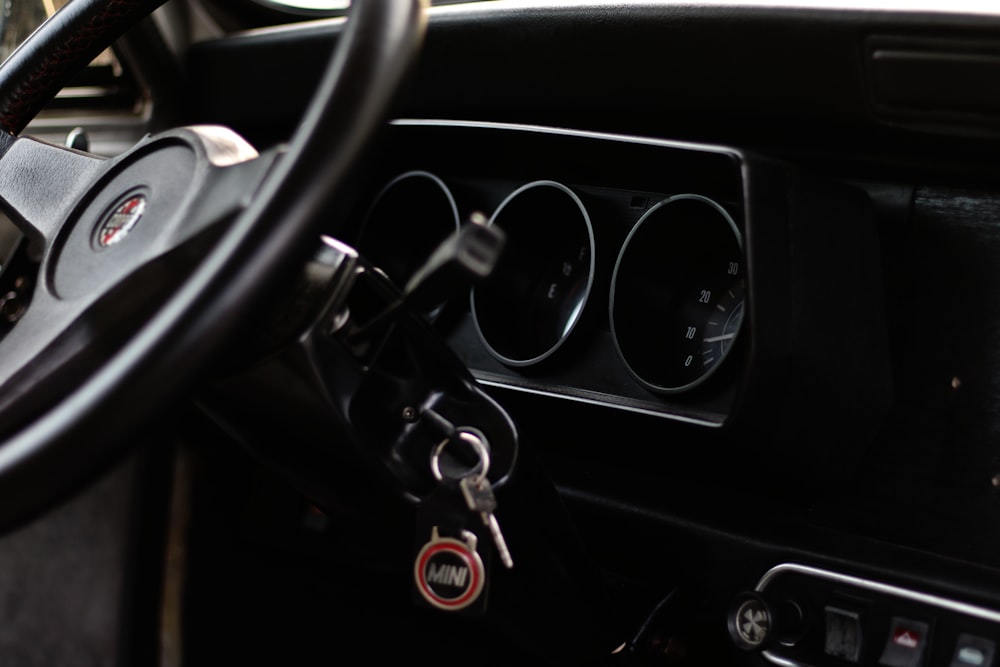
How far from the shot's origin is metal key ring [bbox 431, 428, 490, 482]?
88 centimetres

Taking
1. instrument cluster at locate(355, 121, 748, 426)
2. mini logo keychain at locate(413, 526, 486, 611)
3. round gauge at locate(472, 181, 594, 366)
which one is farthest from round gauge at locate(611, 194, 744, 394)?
mini logo keychain at locate(413, 526, 486, 611)

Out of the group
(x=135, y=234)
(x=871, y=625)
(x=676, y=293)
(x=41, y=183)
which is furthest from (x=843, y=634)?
(x=41, y=183)

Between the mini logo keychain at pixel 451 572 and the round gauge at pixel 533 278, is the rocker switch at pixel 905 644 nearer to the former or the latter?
the mini logo keychain at pixel 451 572

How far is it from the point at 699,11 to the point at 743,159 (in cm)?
19

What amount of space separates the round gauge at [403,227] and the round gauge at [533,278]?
0.15m

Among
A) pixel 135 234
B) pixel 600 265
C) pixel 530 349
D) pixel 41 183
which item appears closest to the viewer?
pixel 135 234

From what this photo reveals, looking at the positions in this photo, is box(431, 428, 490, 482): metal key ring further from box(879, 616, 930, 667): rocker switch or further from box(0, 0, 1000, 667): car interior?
box(879, 616, 930, 667): rocker switch

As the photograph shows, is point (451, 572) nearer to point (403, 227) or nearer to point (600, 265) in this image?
point (600, 265)

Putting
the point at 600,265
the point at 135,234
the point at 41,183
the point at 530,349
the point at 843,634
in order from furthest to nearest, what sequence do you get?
the point at 530,349 < the point at 600,265 < the point at 843,634 < the point at 41,183 < the point at 135,234

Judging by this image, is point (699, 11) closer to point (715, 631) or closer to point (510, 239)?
point (510, 239)

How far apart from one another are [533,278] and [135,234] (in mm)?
798

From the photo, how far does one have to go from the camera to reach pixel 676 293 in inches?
54.7

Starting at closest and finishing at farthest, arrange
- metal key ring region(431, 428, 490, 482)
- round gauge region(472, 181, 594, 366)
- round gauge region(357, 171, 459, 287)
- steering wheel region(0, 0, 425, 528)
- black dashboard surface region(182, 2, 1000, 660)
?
steering wheel region(0, 0, 425, 528) < metal key ring region(431, 428, 490, 482) < black dashboard surface region(182, 2, 1000, 660) < round gauge region(472, 181, 594, 366) < round gauge region(357, 171, 459, 287)

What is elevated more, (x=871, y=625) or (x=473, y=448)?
(x=473, y=448)
